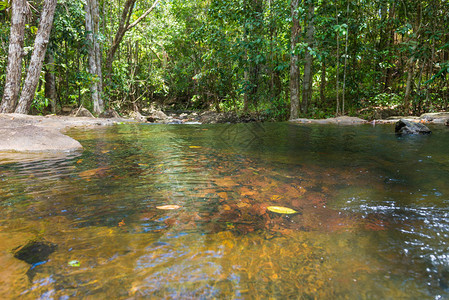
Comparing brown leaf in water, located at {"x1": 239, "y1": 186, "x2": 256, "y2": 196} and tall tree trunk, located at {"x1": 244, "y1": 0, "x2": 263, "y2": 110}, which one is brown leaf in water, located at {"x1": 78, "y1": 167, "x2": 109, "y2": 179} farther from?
tall tree trunk, located at {"x1": 244, "y1": 0, "x2": 263, "y2": 110}

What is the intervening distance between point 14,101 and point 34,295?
827 cm

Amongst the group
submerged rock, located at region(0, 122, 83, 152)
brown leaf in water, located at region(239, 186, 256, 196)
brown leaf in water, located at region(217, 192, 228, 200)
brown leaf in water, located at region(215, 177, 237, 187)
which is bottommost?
brown leaf in water, located at region(239, 186, 256, 196)

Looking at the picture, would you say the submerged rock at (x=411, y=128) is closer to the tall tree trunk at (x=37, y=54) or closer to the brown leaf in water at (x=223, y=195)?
the brown leaf in water at (x=223, y=195)

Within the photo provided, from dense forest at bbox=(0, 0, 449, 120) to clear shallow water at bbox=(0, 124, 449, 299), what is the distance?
659 centimetres

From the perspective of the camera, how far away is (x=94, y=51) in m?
11.6

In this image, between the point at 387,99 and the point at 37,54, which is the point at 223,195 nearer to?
the point at 37,54

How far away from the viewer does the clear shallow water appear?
3.54ft

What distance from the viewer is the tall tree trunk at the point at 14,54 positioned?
23.7 ft

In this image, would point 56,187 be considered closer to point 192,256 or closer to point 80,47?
point 192,256

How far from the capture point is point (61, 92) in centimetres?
1650

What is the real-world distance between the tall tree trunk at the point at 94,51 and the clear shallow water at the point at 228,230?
9559mm

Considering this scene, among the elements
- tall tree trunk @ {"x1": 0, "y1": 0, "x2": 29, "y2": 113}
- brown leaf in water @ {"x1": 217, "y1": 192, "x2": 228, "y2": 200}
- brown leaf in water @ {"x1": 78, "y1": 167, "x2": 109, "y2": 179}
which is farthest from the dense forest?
brown leaf in water @ {"x1": 217, "y1": 192, "x2": 228, "y2": 200}

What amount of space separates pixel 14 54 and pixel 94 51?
4.55 meters

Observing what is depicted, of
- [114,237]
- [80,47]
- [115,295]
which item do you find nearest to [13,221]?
[114,237]
